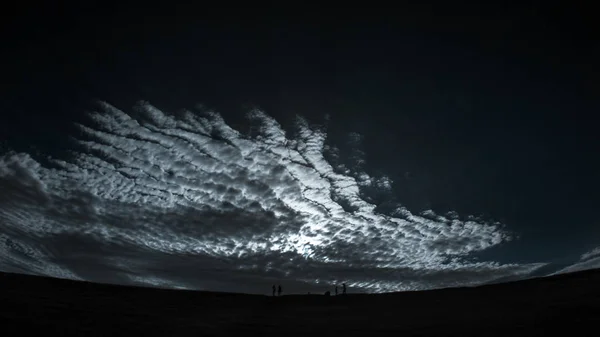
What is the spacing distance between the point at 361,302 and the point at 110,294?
14.7 metres

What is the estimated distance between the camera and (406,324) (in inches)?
496

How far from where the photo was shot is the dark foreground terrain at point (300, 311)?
36.9ft

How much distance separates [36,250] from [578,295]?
60757mm

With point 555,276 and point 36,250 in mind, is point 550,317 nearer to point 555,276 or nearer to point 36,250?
point 555,276

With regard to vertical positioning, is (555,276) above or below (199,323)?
above

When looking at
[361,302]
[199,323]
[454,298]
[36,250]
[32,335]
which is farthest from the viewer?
[36,250]

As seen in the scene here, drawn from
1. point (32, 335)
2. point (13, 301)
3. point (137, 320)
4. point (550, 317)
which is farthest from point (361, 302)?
point (13, 301)

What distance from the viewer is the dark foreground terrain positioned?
36.9ft

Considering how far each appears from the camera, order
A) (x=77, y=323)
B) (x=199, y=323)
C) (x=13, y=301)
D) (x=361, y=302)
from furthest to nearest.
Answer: (x=361, y=302), (x=13, y=301), (x=199, y=323), (x=77, y=323)

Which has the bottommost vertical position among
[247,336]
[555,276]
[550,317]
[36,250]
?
[247,336]

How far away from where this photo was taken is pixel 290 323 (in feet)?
44.9

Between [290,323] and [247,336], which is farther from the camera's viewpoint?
[290,323]

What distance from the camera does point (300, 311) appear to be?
1720cm

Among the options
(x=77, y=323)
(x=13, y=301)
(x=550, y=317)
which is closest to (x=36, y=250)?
(x=13, y=301)
